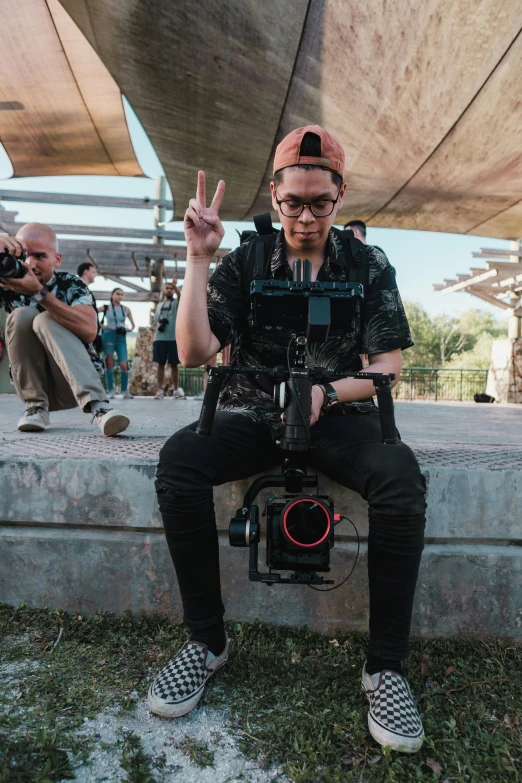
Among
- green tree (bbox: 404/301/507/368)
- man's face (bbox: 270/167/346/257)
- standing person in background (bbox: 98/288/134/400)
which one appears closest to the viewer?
man's face (bbox: 270/167/346/257)

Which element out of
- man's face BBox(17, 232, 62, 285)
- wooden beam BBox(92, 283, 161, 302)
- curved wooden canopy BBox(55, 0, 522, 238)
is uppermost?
curved wooden canopy BBox(55, 0, 522, 238)

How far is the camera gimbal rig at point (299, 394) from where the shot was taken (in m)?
1.31

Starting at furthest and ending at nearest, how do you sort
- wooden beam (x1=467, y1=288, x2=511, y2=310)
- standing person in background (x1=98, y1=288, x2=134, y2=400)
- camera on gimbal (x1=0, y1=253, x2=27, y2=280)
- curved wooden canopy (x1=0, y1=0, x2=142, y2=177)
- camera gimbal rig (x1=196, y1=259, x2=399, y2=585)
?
wooden beam (x1=467, y1=288, x2=511, y2=310), curved wooden canopy (x1=0, y1=0, x2=142, y2=177), standing person in background (x1=98, y1=288, x2=134, y2=400), camera on gimbal (x1=0, y1=253, x2=27, y2=280), camera gimbal rig (x1=196, y1=259, x2=399, y2=585)

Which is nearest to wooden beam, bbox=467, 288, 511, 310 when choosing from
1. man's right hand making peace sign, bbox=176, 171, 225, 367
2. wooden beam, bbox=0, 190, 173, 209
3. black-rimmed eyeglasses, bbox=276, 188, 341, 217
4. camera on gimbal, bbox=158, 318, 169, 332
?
wooden beam, bbox=0, 190, 173, 209

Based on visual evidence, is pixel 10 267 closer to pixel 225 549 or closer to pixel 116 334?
pixel 225 549

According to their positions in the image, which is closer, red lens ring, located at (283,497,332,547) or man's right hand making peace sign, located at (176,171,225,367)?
red lens ring, located at (283,497,332,547)

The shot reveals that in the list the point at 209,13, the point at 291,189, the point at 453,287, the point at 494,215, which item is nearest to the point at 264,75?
the point at 209,13

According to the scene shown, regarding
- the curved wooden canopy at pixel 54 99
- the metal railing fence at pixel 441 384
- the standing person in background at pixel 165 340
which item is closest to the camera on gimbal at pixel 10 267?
the standing person in background at pixel 165 340

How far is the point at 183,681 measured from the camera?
4.67 ft

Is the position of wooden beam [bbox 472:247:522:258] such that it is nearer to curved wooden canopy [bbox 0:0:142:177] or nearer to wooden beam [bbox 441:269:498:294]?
wooden beam [bbox 441:269:498:294]

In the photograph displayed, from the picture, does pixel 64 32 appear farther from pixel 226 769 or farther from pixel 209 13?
pixel 226 769

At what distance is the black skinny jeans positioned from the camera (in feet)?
4.68

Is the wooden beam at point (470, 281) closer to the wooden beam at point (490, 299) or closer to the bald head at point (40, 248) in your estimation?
the wooden beam at point (490, 299)

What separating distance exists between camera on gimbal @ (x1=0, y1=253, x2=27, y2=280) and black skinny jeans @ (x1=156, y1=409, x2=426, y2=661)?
4.53 feet
